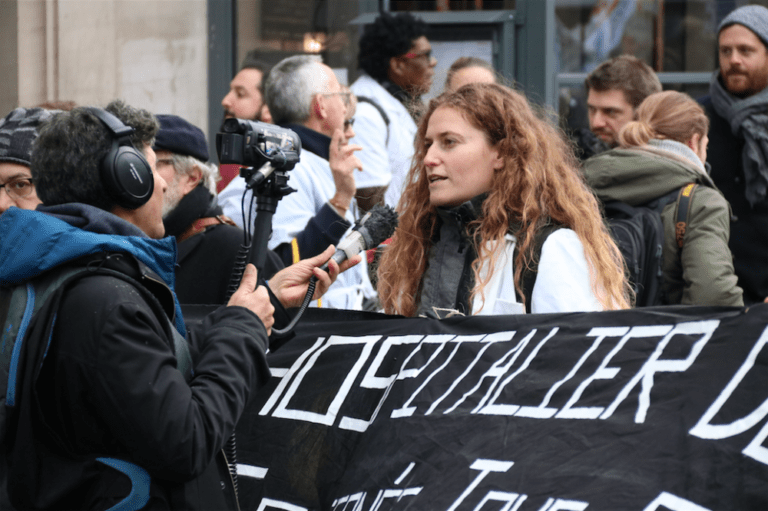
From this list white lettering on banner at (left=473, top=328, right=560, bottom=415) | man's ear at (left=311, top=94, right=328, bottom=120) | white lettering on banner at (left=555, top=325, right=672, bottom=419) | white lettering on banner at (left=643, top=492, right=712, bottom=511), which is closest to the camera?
white lettering on banner at (left=643, top=492, right=712, bottom=511)

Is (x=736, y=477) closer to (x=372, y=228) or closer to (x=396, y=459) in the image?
(x=396, y=459)

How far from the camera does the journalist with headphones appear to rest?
1870 mm

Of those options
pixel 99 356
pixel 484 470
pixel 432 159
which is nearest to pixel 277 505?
pixel 484 470

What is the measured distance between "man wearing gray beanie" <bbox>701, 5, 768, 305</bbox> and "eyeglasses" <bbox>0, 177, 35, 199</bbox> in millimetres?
3577

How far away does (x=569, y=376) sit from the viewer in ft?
7.77

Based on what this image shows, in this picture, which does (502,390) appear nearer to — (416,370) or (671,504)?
(416,370)

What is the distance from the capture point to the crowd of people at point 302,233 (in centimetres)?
191

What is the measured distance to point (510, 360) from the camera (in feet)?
8.18

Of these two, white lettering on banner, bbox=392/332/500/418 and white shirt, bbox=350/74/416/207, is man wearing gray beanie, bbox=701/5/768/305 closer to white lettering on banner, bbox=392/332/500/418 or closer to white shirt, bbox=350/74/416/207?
white shirt, bbox=350/74/416/207

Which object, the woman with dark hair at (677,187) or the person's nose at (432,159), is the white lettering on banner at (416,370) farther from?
the woman with dark hair at (677,187)

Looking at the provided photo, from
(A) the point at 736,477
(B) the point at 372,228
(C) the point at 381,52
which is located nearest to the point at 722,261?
(B) the point at 372,228

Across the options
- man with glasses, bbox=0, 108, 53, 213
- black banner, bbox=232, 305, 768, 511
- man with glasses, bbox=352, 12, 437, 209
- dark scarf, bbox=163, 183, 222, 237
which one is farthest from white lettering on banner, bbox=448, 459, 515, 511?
man with glasses, bbox=352, 12, 437, 209

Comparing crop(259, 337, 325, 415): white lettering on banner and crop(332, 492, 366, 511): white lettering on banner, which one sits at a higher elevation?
crop(259, 337, 325, 415): white lettering on banner

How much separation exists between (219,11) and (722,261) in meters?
5.00
